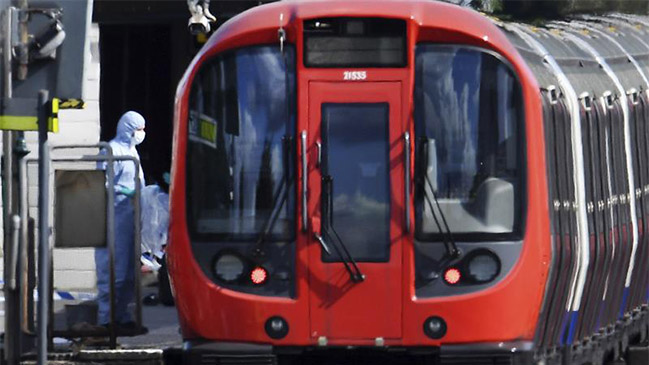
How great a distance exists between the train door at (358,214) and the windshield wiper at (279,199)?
5.6 inches

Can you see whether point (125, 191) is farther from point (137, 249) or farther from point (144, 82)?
point (144, 82)

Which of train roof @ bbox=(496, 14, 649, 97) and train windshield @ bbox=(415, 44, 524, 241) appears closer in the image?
train windshield @ bbox=(415, 44, 524, 241)

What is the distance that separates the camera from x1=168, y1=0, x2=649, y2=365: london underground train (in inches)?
425

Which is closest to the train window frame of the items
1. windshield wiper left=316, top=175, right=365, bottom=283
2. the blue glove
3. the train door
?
the train door

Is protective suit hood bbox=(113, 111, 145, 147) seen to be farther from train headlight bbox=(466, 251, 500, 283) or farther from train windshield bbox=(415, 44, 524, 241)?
train headlight bbox=(466, 251, 500, 283)

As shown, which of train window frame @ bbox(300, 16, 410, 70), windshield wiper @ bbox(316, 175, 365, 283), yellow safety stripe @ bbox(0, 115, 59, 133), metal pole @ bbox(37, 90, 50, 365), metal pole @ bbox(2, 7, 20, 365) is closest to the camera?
metal pole @ bbox(37, 90, 50, 365)

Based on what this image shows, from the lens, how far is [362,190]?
425 inches

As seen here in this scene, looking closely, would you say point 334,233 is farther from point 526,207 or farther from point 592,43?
point 592,43

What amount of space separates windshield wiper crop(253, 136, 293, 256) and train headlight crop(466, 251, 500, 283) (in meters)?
1.09

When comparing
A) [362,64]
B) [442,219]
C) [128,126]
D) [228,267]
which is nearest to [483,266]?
[442,219]

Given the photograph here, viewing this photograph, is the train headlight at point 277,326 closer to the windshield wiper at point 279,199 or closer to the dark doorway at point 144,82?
the windshield wiper at point 279,199

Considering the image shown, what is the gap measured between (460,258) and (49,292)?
3148mm

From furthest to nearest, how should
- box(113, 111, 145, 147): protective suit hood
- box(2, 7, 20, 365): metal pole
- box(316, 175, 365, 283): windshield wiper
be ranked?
box(113, 111, 145, 147): protective suit hood → box(2, 7, 20, 365): metal pole → box(316, 175, 365, 283): windshield wiper

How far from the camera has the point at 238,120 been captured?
10953mm
